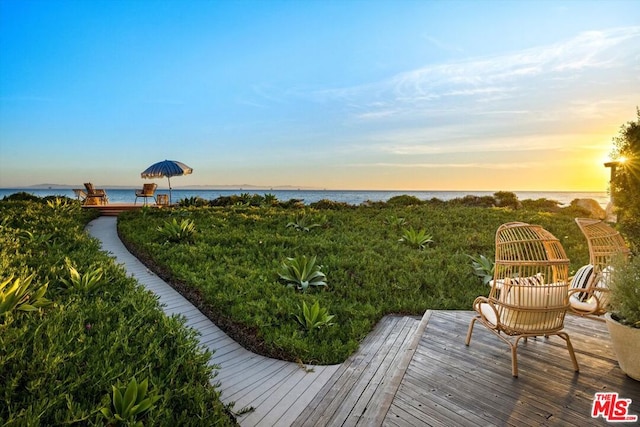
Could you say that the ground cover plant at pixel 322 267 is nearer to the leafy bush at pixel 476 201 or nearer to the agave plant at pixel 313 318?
the agave plant at pixel 313 318

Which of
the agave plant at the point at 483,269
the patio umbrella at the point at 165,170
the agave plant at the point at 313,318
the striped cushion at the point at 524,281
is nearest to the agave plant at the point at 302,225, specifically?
the agave plant at the point at 483,269

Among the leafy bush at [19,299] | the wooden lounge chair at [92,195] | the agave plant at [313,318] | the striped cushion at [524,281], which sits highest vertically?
the wooden lounge chair at [92,195]

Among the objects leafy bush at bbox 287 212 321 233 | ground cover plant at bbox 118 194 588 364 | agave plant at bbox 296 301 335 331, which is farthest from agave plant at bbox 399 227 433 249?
agave plant at bbox 296 301 335 331

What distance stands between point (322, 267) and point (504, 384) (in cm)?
438

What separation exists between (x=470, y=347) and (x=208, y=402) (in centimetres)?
248

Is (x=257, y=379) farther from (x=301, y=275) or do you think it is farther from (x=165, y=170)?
(x=165, y=170)

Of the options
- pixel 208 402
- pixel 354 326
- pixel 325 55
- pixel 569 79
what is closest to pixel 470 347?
pixel 354 326

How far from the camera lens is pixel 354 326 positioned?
4.69 m

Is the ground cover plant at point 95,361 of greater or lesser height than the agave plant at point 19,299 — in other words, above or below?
below

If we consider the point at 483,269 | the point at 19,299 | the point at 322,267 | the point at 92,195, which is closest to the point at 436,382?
the point at 19,299

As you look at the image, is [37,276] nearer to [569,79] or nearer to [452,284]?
[452,284]

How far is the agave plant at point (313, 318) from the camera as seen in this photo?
4.55m

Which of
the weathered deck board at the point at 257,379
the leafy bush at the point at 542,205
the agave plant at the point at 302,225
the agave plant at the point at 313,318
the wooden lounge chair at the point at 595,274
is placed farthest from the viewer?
the leafy bush at the point at 542,205

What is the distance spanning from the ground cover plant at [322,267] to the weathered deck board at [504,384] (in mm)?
1540
